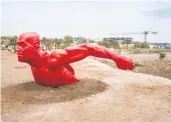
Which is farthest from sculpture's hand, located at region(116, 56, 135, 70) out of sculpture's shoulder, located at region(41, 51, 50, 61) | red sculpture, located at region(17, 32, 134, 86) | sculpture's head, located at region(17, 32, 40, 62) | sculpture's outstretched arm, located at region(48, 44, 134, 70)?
sculpture's head, located at region(17, 32, 40, 62)

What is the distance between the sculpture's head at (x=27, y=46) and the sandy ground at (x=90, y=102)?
112 centimetres

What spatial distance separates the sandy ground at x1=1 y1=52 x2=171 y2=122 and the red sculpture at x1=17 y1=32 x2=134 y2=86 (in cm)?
40

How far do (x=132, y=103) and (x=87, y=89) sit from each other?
191cm

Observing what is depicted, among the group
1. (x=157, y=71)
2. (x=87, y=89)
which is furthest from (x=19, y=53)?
(x=157, y=71)

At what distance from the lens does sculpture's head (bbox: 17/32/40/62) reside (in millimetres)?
10484

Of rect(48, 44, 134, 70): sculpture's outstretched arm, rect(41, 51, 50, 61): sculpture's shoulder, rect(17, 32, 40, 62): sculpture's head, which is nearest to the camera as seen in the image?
rect(17, 32, 40, 62): sculpture's head

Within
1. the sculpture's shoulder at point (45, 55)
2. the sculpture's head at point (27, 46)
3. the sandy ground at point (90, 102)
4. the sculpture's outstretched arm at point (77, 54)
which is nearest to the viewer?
the sandy ground at point (90, 102)

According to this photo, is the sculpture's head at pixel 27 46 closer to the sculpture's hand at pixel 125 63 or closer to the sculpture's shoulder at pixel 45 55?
the sculpture's shoulder at pixel 45 55

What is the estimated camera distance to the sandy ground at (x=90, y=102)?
848 cm

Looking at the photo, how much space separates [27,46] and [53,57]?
91 cm

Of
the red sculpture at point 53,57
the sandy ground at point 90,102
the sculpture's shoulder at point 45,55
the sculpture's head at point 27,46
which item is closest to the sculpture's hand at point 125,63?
the red sculpture at point 53,57

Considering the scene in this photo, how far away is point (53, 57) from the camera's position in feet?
35.8

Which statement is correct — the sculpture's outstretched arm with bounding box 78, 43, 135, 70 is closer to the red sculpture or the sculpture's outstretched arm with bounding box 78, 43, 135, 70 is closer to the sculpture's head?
the red sculpture

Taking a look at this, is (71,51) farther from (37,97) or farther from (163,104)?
(163,104)
